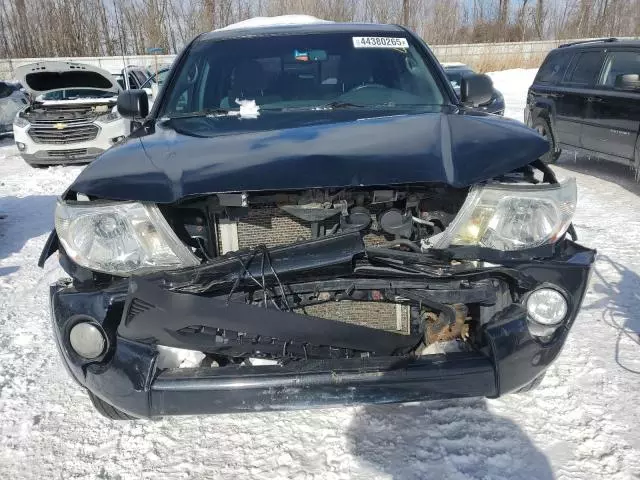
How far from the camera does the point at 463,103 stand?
11.2 feet

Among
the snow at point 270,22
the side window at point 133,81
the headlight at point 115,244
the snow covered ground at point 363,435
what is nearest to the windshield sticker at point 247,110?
the snow at point 270,22

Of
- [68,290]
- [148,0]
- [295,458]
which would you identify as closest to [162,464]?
[295,458]

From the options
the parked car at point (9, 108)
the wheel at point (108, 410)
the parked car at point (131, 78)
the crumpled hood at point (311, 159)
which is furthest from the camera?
the parked car at point (9, 108)

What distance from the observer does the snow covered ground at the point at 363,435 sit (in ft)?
7.56

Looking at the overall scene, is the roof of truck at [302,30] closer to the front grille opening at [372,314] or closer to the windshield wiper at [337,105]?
the windshield wiper at [337,105]

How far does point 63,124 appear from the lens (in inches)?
367

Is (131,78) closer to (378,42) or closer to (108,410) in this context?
(378,42)

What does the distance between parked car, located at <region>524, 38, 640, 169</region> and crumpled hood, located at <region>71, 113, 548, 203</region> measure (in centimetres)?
447

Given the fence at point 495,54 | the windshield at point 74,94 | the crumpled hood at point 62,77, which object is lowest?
the fence at point 495,54

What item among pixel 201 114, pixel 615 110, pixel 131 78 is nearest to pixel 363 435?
pixel 201 114

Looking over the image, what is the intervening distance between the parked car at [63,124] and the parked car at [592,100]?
6912mm

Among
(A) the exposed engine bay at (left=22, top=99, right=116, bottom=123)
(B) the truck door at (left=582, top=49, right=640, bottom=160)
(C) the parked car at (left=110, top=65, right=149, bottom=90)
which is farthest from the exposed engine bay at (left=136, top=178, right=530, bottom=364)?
(C) the parked car at (left=110, top=65, right=149, bottom=90)

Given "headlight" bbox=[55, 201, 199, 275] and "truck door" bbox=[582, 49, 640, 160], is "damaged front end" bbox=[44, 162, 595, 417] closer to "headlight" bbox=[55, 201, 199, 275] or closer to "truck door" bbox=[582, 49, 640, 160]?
"headlight" bbox=[55, 201, 199, 275]

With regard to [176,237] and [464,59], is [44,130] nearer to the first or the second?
[176,237]
